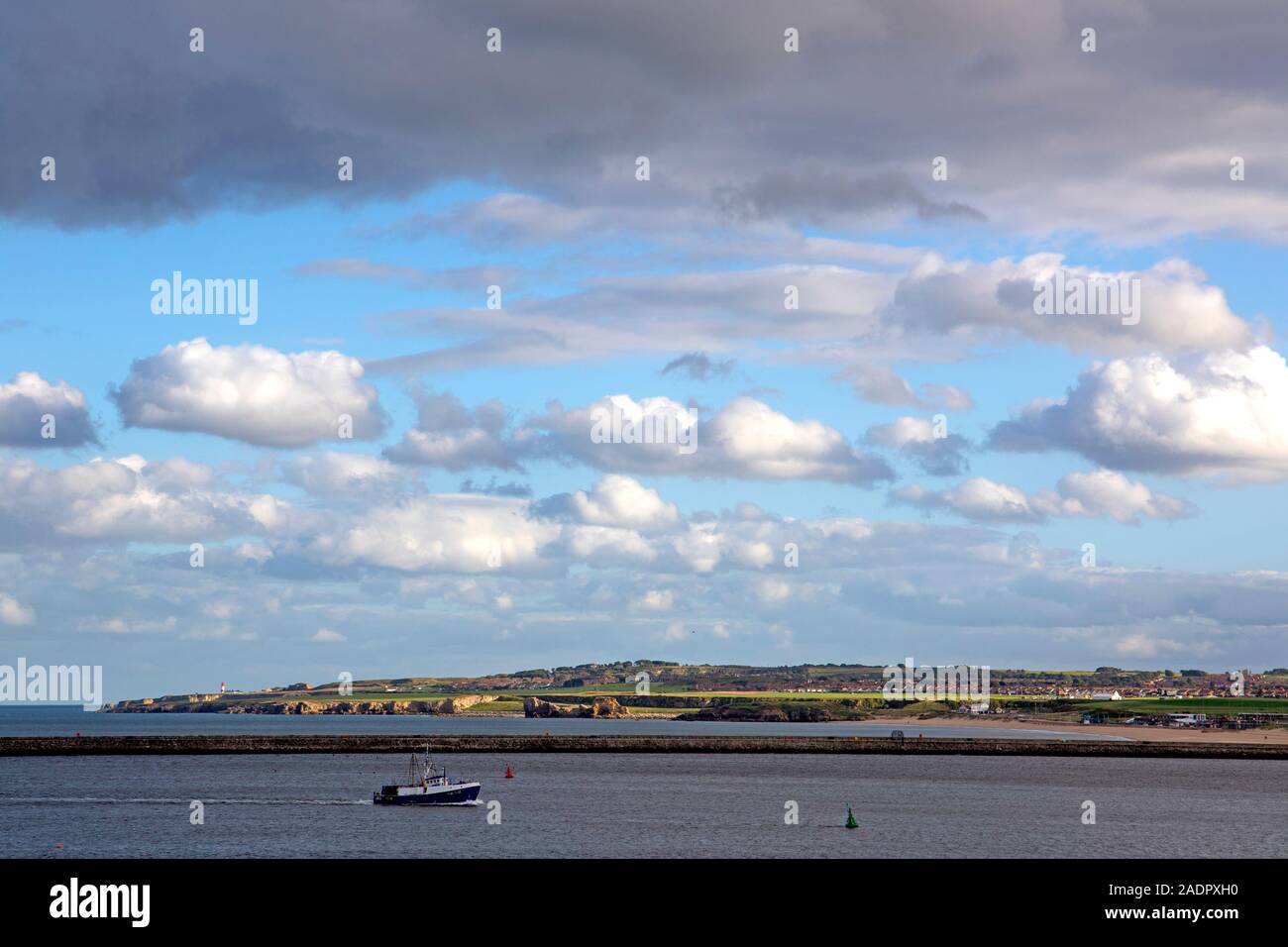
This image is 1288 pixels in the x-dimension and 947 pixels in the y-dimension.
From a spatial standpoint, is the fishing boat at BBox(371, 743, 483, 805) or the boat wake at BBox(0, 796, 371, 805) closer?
the fishing boat at BBox(371, 743, 483, 805)

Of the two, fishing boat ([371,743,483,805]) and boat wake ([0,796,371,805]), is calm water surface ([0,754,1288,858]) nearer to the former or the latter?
boat wake ([0,796,371,805])

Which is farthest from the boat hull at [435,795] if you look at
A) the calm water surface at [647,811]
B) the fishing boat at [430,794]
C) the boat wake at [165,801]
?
the boat wake at [165,801]

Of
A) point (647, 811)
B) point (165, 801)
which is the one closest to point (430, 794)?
point (647, 811)

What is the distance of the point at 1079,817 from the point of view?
11412cm

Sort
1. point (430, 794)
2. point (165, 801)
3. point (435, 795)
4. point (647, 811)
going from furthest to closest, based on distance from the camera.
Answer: point (165, 801), point (435, 795), point (430, 794), point (647, 811)

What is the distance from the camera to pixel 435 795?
11550 centimetres

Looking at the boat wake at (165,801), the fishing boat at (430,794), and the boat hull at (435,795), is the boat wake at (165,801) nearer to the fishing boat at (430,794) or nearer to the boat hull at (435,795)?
the fishing boat at (430,794)

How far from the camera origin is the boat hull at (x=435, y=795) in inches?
4542

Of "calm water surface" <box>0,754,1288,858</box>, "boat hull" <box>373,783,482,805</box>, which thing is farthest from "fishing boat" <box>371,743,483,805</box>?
"calm water surface" <box>0,754,1288,858</box>

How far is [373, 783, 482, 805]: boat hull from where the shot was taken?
115 m

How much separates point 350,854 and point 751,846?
25.4 m

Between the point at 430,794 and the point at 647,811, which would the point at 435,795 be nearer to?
the point at 430,794
